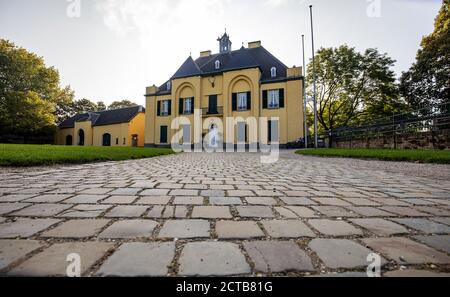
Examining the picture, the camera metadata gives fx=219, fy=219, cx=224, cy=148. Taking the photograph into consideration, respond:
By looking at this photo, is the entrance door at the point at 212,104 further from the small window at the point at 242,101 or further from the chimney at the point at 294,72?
the chimney at the point at 294,72

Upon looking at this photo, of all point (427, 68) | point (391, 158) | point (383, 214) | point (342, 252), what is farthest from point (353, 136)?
point (342, 252)

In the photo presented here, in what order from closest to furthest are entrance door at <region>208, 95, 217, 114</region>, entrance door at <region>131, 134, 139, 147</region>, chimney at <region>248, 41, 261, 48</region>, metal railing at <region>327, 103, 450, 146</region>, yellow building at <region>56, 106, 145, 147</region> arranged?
metal railing at <region>327, 103, 450, 146</region> → entrance door at <region>208, 95, 217, 114</region> → chimney at <region>248, 41, 261, 48</region> → yellow building at <region>56, 106, 145, 147</region> → entrance door at <region>131, 134, 139, 147</region>

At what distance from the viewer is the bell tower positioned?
91.8ft

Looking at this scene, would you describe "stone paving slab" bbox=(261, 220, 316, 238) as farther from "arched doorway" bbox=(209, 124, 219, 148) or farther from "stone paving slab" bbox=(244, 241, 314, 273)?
"arched doorway" bbox=(209, 124, 219, 148)

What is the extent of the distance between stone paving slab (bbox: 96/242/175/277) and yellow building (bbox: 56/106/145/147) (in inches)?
1177

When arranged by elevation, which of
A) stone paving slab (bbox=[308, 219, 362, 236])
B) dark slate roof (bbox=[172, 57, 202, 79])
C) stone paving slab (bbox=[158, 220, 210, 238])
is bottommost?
stone paving slab (bbox=[308, 219, 362, 236])

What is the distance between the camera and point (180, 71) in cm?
2500

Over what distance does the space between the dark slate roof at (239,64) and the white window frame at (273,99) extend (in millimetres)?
1156

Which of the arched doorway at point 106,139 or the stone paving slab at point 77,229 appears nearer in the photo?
the stone paving slab at point 77,229

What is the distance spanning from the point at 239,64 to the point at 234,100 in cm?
376

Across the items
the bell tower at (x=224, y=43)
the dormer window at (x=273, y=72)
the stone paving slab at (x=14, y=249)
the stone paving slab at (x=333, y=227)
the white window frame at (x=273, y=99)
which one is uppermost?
the bell tower at (x=224, y=43)

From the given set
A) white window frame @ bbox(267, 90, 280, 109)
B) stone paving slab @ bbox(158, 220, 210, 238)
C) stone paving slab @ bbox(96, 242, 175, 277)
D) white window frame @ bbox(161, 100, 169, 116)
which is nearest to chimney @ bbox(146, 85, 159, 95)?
white window frame @ bbox(161, 100, 169, 116)

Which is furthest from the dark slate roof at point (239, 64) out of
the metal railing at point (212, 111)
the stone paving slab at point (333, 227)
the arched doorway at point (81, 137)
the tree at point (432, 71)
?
the stone paving slab at point (333, 227)

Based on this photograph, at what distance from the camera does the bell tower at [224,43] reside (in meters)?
28.0
